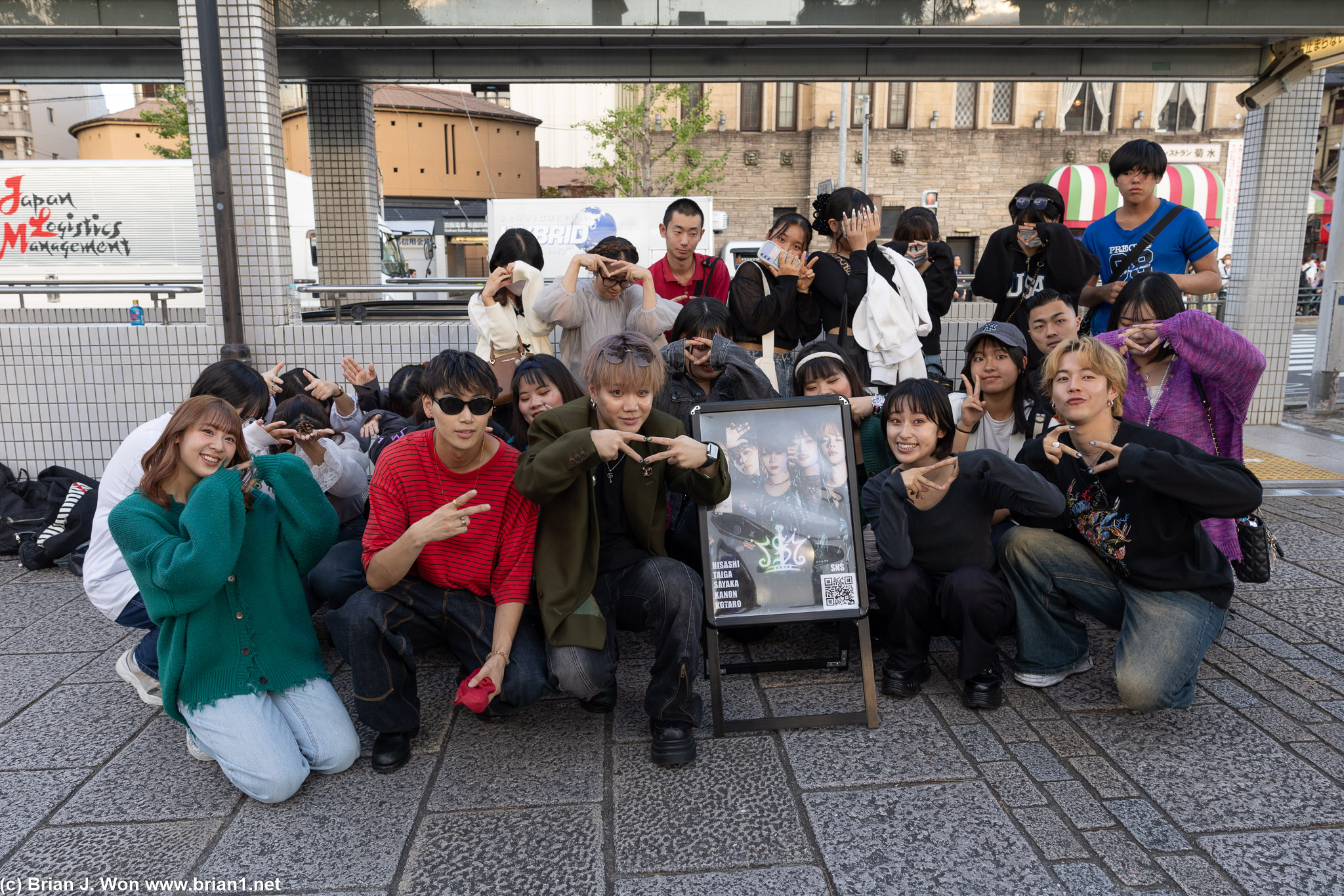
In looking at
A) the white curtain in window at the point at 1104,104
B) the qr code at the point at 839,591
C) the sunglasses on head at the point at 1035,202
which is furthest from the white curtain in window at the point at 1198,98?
the qr code at the point at 839,591

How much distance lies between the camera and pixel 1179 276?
4.58 m

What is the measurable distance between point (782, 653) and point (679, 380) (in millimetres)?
1365

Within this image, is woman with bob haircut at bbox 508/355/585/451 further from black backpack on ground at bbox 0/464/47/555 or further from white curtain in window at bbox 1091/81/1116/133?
white curtain in window at bbox 1091/81/1116/133

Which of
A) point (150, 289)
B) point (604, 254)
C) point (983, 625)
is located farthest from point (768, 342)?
point (150, 289)

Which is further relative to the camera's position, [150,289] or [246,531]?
[150,289]

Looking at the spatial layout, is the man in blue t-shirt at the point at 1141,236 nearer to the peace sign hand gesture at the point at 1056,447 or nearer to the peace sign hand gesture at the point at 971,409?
the peace sign hand gesture at the point at 971,409

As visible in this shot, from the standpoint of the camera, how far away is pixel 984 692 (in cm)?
321

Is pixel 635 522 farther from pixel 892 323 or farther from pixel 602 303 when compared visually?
pixel 892 323

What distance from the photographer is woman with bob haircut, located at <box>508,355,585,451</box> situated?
3469mm

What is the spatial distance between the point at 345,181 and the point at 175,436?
7.26 metres

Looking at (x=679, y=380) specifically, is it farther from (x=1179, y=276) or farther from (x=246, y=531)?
Answer: (x=1179, y=276)

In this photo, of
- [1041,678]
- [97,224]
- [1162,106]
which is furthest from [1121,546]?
[1162,106]

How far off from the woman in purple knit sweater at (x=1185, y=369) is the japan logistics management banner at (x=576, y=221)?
11.9 metres

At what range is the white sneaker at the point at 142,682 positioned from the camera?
3316 millimetres
